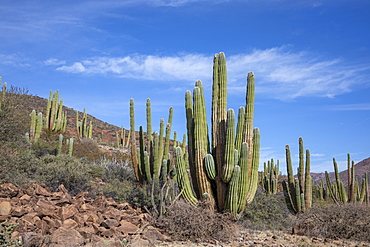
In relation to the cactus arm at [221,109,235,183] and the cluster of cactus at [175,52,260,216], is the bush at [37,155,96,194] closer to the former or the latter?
the cluster of cactus at [175,52,260,216]

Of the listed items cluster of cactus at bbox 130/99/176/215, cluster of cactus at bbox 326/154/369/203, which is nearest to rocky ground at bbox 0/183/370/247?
cluster of cactus at bbox 130/99/176/215

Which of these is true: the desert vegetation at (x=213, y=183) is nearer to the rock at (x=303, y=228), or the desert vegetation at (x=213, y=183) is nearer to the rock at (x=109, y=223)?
the rock at (x=303, y=228)

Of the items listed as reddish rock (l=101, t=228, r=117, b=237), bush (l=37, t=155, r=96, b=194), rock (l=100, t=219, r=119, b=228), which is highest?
bush (l=37, t=155, r=96, b=194)

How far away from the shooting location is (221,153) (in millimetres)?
9875

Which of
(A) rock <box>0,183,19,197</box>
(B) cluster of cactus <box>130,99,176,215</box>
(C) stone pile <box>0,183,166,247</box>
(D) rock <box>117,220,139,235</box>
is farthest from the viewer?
(B) cluster of cactus <box>130,99,176,215</box>

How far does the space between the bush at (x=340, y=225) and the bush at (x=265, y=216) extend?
3.37 feet

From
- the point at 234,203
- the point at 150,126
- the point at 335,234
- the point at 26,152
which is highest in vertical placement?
the point at 150,126

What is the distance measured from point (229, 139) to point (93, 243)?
4.51 m

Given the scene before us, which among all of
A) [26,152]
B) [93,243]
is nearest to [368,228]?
[93,243]

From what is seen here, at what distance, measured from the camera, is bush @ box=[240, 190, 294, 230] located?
10624 mm

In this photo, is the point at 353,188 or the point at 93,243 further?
the point at 353,188

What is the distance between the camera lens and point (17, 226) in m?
7.37

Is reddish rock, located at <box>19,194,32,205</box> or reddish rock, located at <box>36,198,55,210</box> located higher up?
reddish rock, located at <box>19,194,32,205</box>

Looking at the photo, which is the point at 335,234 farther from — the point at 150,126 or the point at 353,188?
the point at 353,188
